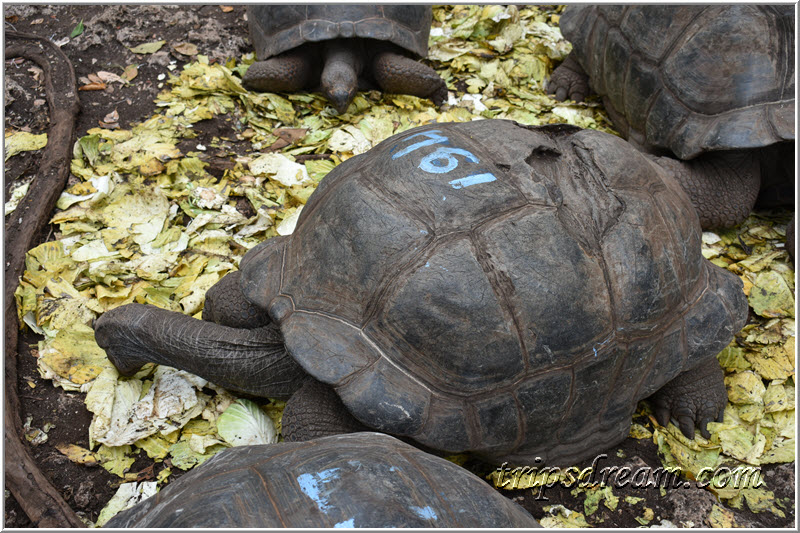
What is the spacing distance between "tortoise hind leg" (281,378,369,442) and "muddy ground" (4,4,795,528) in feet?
2.06

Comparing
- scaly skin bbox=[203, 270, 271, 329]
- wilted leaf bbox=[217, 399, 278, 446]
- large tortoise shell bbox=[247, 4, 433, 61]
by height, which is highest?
large tortoise shell bbox=[247, 4, 433, 61]

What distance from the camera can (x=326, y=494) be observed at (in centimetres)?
156

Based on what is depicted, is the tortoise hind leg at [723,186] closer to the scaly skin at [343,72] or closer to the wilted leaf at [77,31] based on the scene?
the scaly skin at [343,72]

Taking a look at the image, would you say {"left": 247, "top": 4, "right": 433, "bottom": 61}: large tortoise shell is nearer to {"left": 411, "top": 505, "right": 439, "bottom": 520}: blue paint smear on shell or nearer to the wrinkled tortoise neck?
the wrinkled tortoise neck

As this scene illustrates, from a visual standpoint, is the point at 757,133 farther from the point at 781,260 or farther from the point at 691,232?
the point at 691,232

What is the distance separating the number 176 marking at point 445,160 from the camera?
7.51ft

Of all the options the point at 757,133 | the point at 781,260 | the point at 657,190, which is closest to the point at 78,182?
the point at 657,190

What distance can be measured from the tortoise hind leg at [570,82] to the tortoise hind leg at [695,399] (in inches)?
102

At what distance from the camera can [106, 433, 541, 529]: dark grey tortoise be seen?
1504 millimetres

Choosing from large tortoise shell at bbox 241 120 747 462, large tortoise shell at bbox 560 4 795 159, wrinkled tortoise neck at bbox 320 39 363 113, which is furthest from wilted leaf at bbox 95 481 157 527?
large tortoise shell at bbox 560 4 795 159

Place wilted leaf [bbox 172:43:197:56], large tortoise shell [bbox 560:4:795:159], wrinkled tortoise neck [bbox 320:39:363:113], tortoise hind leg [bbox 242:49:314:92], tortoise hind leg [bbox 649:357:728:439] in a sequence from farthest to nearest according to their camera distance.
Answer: wilted leaf [bbox 172:43:197:56], tortoise hind leg [bbox 242:49:314:92], wrinkled tortoise neck [bbox 320:39:363:113], large tortoise shell [bbox 560:4:795:159], tortoise hind leg [bbox 649:357:728:439]

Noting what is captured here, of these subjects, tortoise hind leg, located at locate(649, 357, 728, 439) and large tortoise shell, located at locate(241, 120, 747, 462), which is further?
tortoise hind leg, located at locate(649, 357, 728, 439)

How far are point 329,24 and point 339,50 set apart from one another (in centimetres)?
20

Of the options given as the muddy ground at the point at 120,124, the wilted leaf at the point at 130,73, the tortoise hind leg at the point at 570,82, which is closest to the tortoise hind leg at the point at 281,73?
the muddy ground at the point at 120,124
